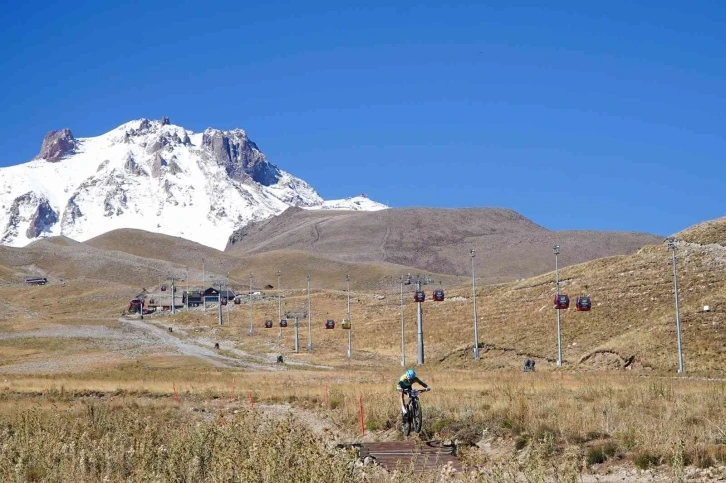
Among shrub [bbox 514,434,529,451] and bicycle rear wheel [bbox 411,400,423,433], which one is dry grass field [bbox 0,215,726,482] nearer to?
shrub [bbox 514,434,529,451]

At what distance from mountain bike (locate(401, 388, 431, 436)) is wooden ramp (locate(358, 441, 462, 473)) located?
654mm

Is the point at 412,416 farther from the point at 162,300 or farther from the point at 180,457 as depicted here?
the point at 162,300

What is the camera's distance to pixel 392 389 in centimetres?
3058

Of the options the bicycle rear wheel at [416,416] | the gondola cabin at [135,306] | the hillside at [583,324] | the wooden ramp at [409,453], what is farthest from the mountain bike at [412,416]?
the gondola cabin at [135,306]

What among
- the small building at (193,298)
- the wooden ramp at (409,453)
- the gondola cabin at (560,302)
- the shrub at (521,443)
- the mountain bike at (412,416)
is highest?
the small building at (193,298)

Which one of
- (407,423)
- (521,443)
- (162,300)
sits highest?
(162,300)

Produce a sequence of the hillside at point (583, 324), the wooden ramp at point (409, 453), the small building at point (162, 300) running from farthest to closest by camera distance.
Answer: the small building at point (162, 300)
the hillside at point (583, 324)
the wooden ramp at point (409, 453)

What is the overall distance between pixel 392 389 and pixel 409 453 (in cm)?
1265

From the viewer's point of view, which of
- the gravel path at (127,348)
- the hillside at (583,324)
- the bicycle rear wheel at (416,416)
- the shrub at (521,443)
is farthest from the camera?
the gravel path at (127,348)

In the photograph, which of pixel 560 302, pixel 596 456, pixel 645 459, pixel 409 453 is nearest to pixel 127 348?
pixel 560 302

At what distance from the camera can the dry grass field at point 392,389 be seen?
556 inches

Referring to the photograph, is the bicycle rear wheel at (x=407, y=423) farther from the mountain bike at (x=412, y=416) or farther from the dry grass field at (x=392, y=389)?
the dry grass field at (x=392, y=389)

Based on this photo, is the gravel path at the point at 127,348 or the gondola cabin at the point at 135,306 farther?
the gondola cabin at the point at 135,306

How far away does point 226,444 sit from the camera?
1487 centimetres
